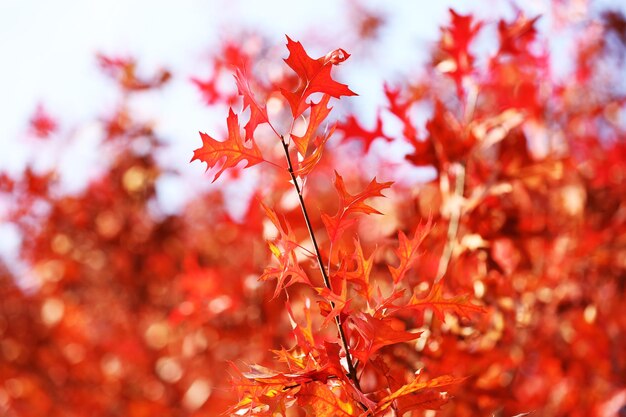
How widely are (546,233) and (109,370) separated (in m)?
2.95

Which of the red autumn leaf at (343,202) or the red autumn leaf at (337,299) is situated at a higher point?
the red autumn leaf at (343,202)

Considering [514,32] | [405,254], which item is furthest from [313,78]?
[514,32]

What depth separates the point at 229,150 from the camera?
106 centimetres

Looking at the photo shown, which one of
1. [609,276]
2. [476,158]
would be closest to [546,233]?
[476,158]

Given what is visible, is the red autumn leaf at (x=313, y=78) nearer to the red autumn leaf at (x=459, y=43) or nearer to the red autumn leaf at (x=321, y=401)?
the red autumn leaf at (x=321, y=401)

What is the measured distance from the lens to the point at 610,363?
108 inches

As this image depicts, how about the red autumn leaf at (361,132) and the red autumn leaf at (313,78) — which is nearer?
the red autumn leaf at (313,78)

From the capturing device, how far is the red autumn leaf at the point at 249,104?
39.9 inches

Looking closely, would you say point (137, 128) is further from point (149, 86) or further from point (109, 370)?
point (109, 370)

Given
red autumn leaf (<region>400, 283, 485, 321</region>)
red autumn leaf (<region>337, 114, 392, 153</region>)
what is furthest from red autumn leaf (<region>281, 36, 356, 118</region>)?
red autumn leaf (<region>337, 114, 392, 153</region>)

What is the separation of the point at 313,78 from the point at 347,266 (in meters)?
0.30

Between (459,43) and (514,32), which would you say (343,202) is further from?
(514,32)

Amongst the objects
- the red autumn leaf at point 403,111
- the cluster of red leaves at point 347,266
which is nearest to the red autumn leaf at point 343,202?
the cluster of red leaves at point 347,266

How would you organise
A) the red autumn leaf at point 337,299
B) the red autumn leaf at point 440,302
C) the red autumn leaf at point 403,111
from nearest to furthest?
1. the red autumn leaf at point 337,299
2. the red autumn leaf at point 440,302
3. the red autumn leaf at point 403,111
